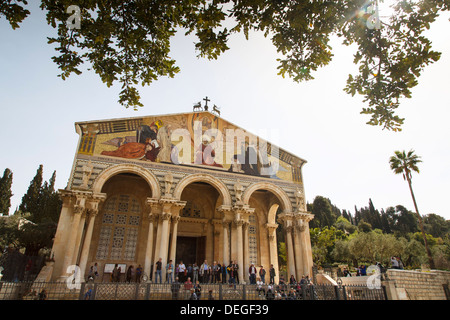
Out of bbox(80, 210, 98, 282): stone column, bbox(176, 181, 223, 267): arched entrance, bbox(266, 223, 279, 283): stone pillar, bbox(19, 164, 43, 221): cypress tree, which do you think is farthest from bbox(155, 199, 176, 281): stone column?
bbox(19, 164, 43, 221): cypress tree

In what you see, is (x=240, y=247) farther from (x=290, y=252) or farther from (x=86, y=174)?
(x=86, y=174)

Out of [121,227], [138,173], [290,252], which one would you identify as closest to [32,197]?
[121,227]

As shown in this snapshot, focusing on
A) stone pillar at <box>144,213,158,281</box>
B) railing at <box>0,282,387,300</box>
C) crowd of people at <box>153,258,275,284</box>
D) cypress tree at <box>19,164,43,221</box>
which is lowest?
railing at <box>0,282,387,300</box>

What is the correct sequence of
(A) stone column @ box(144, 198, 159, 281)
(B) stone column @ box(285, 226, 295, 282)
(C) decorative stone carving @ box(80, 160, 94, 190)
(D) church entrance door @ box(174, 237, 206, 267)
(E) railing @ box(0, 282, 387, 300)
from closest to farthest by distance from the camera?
(E) railing @ box(0, 282, 387, 300) → (C) decorative stone carving @ box(80, 160, 94, 190) → (A) stone column @ box(144, 198, 159, 281) → (B) stone column @ box(285, 226, 295, 282) → (D) church entrance door @ box(174, 237, 206, 267)

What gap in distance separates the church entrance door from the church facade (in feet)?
0.23

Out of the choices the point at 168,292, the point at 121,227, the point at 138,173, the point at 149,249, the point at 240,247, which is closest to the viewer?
the point at 168,292

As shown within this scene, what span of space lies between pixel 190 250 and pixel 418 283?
14.4 m

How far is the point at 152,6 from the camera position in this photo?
6.02 m

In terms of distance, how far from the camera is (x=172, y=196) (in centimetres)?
1653

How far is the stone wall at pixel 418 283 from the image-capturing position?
1410 cm

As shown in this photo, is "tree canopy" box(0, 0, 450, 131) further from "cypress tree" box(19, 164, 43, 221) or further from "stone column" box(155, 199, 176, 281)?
"cypress tree" box(19, 164, 43, 221)

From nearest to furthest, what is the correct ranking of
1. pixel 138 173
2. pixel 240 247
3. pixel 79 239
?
pixel 79 239
pixel 138 173
pixel 240 247

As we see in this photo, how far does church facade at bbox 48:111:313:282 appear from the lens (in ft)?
50.1
